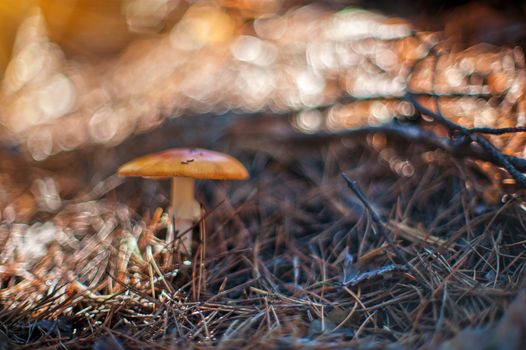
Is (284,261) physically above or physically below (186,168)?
below

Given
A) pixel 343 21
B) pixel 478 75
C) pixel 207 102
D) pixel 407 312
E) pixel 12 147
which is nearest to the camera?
pixel 407 312

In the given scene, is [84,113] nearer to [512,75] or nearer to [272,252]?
[272,252]

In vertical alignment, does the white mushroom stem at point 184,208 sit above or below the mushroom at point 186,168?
below

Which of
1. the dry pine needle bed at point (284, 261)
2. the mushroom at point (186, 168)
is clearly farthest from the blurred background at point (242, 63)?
the mushroom at point (186, 168)

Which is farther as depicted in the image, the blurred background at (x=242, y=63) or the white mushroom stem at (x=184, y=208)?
the blurred background at (x=242, y=63)

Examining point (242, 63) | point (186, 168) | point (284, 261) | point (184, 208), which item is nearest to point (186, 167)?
point (186, 168)

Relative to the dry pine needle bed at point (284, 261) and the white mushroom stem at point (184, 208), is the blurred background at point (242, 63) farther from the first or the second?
the white mushroom stem at point (184, 208)

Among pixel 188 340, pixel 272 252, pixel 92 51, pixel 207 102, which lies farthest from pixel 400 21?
pixel 92 51

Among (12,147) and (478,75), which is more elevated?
(478,75)

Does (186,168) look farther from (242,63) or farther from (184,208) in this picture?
(242,63)
